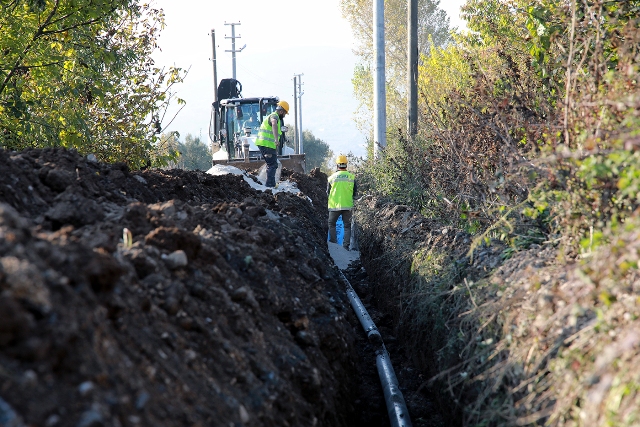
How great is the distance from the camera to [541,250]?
5.23 meters

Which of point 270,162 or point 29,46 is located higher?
point 29,46

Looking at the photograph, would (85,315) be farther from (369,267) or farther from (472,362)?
(369,267)

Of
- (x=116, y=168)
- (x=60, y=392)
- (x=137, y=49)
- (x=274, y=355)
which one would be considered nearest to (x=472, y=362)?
(x=274, y=355)

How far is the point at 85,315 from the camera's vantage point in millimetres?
2701

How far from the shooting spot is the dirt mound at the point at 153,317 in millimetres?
2447

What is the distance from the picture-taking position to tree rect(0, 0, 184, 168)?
9141mm

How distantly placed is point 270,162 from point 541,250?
11.1 m

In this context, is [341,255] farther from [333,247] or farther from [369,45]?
[369,45]

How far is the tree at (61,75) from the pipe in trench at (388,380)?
5.20m

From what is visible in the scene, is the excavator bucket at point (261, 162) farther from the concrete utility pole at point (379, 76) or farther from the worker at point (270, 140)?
the concrete utility pole at point (379, 76)

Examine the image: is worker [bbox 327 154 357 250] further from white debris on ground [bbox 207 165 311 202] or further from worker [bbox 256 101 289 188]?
white debris on ground [bbox 207 165 311 202]

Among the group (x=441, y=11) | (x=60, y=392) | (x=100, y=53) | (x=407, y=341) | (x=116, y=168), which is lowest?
(x=407, y=341)

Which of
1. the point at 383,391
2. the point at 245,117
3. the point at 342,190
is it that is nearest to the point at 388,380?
the point at 383,391

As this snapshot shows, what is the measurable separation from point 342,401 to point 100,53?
7022mm
